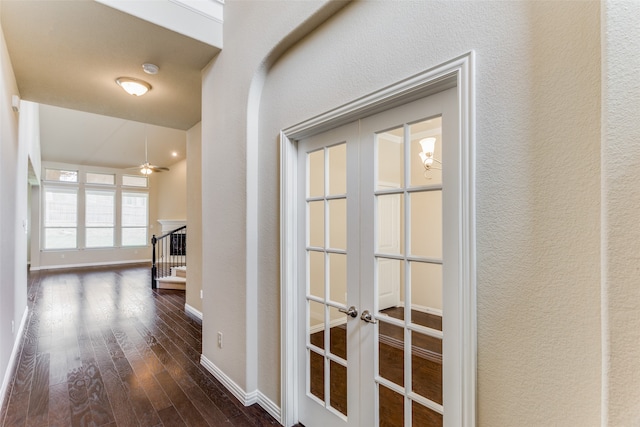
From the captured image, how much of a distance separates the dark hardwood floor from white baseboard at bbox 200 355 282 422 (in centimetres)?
4

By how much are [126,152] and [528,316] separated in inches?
417

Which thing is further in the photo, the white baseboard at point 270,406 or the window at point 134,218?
the window at point 134,218

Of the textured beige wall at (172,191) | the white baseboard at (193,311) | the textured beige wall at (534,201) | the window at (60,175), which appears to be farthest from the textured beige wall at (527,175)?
the window at (60,175)

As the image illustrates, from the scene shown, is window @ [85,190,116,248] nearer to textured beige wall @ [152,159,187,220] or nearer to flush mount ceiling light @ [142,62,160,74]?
textured beige wall @ [152,159,187,220]

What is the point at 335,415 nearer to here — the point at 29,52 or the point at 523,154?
the point at 523,154

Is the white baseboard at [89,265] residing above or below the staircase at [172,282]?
below

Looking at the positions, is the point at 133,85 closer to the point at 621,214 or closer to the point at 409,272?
the point at 409,272

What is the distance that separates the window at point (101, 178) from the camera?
32.5 ft

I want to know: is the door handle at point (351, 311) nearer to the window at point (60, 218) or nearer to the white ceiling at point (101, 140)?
the white ceiling at point (101, 140)

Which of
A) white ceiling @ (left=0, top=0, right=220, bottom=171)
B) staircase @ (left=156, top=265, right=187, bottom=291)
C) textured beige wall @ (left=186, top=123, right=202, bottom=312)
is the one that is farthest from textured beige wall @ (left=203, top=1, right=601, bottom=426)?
staircase @ (left=156, top=265, right=187, bottom=291)

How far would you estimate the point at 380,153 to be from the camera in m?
1.73

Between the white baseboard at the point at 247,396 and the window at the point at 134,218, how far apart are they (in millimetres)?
9525

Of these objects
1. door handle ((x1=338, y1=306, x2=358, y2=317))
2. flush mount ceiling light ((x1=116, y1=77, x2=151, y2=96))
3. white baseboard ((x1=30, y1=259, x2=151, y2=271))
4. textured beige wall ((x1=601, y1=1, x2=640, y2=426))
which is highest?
flush mount ceiling light ((x1=116, y1=77, x2=151, y2=96))

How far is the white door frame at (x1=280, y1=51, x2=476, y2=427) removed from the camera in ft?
4.04
